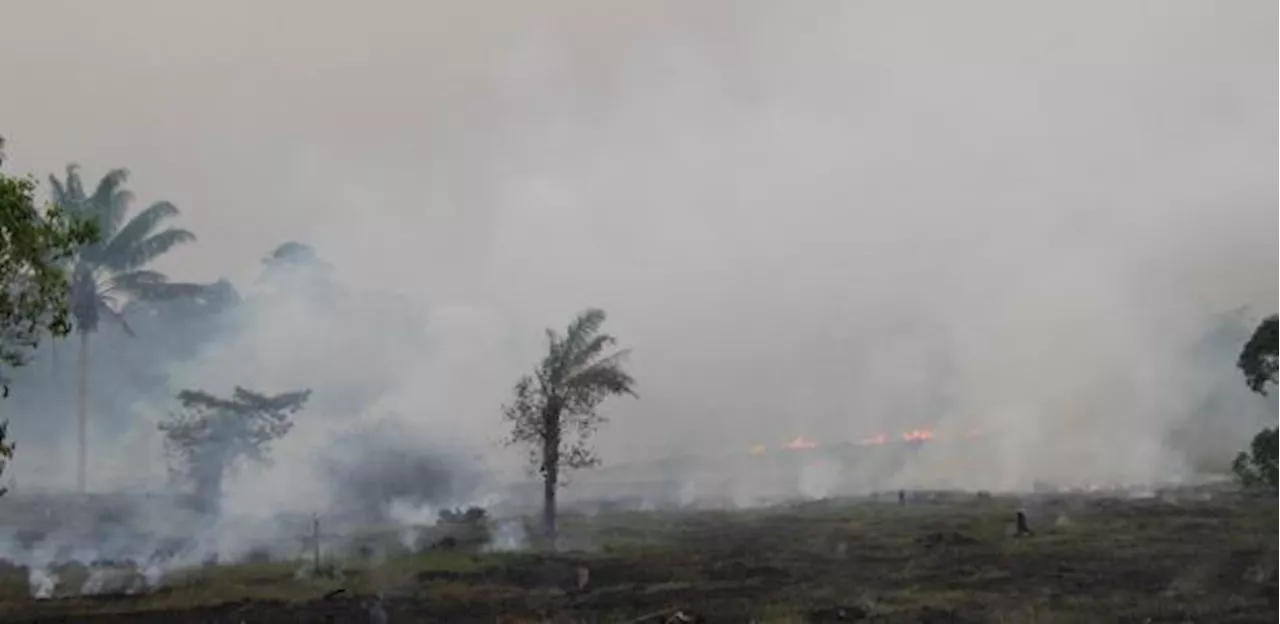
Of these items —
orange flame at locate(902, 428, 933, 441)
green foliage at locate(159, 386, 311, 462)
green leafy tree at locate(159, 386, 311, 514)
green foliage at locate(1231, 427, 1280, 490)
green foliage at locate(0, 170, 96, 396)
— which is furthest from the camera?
orange flame at locate(902, 428, 933, 441)

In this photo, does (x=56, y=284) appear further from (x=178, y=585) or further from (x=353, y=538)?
(x=353, y=538)

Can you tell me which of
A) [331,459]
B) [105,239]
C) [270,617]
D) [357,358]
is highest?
[105,239]

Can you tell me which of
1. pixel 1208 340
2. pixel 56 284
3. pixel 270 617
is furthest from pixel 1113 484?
pixel 56 284

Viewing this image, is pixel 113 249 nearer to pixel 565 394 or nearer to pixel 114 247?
pixel 114 247

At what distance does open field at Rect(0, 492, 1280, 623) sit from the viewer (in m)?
33.3

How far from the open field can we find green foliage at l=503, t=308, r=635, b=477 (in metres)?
5.09

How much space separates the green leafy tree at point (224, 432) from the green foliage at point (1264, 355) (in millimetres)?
52897

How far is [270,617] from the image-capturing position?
34094mm

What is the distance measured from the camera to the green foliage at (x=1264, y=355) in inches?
2354

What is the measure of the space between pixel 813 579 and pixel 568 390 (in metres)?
18.7

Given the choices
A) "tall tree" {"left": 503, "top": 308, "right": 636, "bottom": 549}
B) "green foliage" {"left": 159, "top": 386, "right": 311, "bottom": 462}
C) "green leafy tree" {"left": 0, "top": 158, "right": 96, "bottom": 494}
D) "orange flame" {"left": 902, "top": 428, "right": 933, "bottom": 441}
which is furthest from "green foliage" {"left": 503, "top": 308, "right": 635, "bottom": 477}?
"orange flame" {"left": 902, "top": 428, "right": 933, "bottom": 441}

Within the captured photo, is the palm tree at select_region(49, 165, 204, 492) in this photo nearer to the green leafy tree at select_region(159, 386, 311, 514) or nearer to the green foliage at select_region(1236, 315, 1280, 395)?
the green leafy tree at select_region(159, 386, 311, 514)

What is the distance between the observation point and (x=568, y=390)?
182ft

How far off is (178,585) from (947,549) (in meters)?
27.4
